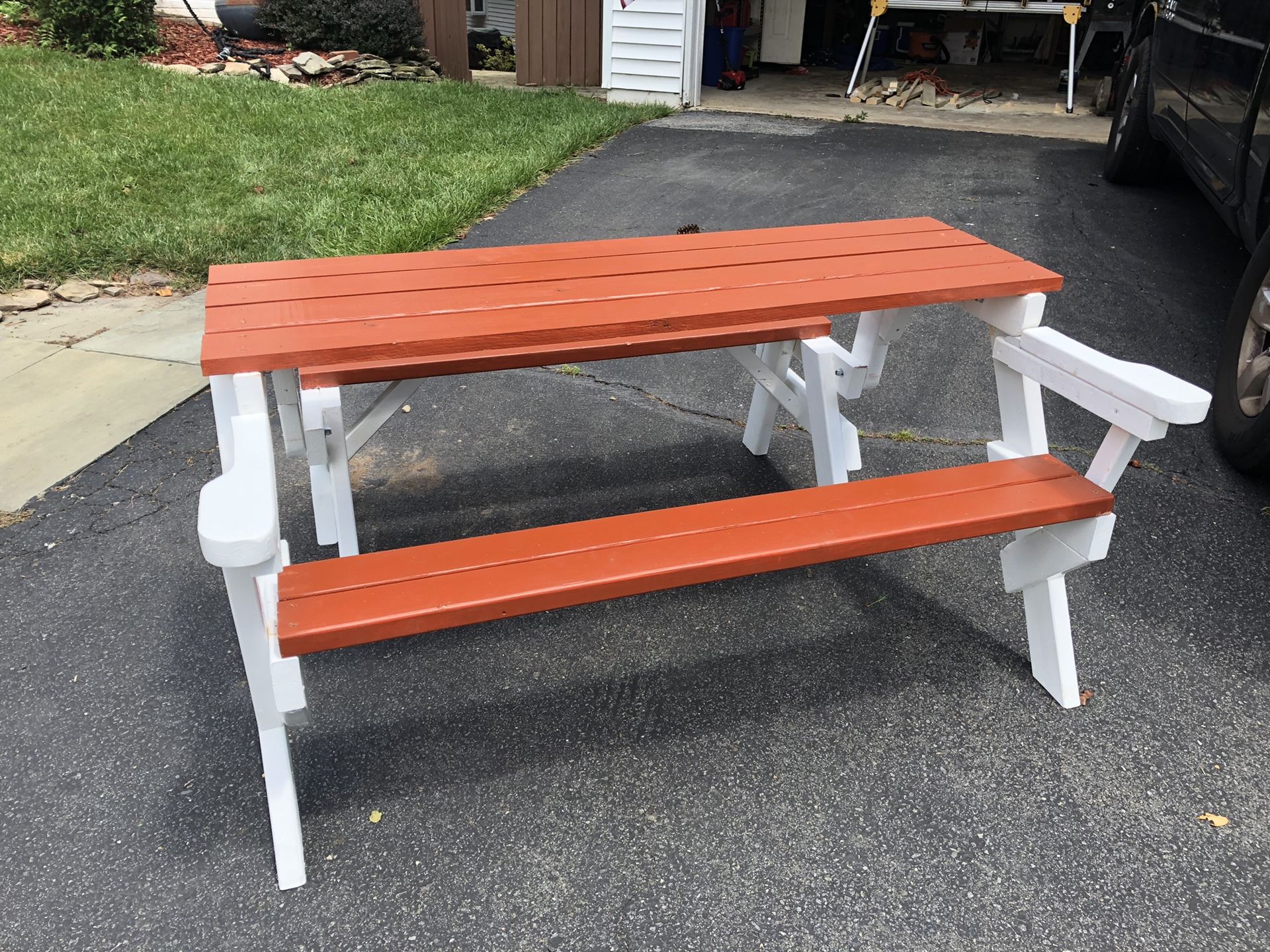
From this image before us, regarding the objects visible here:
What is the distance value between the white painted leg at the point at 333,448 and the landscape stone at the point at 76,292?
9.00ft

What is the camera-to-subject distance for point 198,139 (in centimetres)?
673

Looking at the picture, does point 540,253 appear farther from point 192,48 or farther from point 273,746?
point 192,48

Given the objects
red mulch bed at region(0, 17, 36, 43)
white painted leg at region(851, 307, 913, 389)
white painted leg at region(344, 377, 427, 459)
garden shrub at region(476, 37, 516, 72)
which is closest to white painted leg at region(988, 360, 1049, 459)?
white painted leg at region(851, 307, 913, 389)

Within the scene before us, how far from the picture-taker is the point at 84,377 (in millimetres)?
3684

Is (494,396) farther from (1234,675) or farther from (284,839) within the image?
(1234,675)

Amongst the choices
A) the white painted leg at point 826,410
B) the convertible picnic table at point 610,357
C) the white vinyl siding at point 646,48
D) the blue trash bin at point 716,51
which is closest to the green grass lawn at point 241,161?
the white vinyl siding at point 646,48

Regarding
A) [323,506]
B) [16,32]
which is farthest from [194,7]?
[323,506]

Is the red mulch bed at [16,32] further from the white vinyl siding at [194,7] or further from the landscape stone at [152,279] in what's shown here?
the landscape stone at [152,279]

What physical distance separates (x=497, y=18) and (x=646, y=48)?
7.36m

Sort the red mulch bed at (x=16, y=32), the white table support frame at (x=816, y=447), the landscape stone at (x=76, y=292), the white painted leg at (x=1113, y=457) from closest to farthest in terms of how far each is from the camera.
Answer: the white table support frame at (x=816, y=447), the white painted leg at (x=1113, y=457), the landscape stone at (x=76, y=292), the red mulch bed at (x=16, y=32)

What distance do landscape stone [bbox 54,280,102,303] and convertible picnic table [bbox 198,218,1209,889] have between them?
2.71m

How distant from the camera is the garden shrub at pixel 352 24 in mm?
9570

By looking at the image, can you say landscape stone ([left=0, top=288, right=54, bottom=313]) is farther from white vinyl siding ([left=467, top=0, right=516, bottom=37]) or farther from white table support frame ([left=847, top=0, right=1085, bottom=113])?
white vinyl siding ([left=467, top=0, right=516, bottom=37])

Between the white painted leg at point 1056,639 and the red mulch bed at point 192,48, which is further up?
the red mulch bed at point 192,48
